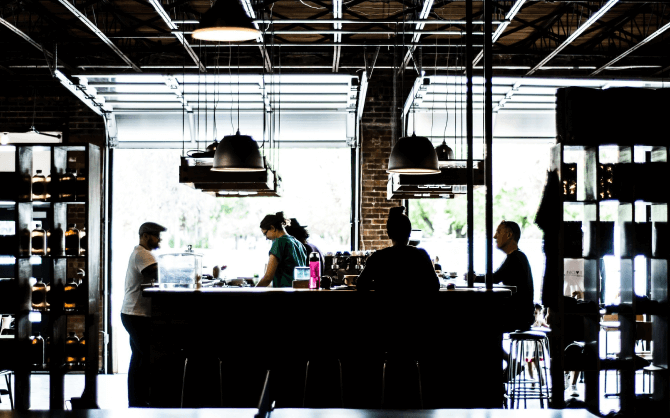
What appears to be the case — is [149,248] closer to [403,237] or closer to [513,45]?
[403,237]

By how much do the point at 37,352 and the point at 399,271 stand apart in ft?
11.8

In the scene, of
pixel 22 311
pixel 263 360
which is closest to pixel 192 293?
pixel 263 360

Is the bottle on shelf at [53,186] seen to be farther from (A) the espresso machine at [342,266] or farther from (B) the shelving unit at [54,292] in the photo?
(A) the espresso machine at [342,266]

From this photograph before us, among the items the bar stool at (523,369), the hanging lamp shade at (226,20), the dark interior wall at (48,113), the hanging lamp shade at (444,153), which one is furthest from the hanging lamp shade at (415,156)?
the dark interior wall at (48,113)

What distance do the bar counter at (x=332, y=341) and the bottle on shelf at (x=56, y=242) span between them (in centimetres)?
185

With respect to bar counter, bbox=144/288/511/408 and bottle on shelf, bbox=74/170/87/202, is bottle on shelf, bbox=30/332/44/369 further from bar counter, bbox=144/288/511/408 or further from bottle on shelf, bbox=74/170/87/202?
bar counter, bbox=144/288/511/408

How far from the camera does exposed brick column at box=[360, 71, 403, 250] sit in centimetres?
1044

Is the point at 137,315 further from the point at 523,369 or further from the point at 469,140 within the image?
the point at 523,369

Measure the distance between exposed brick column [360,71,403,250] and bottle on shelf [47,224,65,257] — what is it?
4808mm

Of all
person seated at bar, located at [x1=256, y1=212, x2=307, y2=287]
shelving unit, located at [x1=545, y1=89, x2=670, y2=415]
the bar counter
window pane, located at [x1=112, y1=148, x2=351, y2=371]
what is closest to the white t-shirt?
person seated at bar, located at [x1=256, y1=212, x2=307, y2=287]

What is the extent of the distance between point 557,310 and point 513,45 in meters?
5.19

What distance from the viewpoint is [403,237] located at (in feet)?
15.5

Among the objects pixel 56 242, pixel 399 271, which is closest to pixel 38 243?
pixel 56 242

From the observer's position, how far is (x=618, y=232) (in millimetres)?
5977
